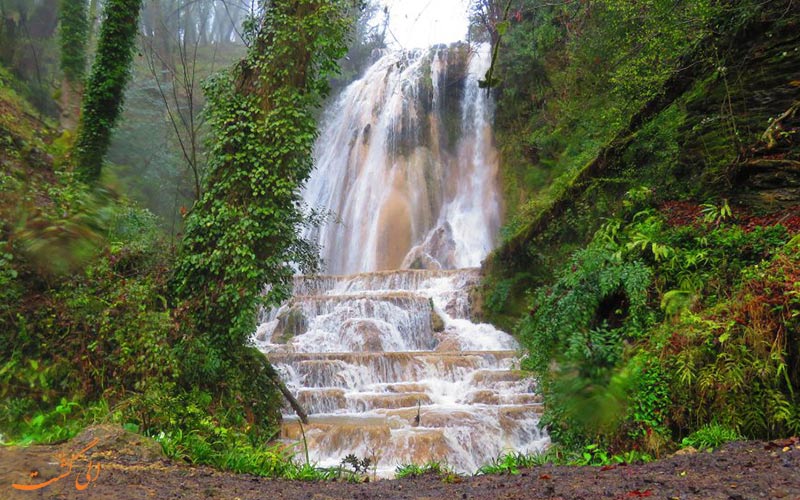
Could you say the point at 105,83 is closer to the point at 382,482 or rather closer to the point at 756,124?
the point at 382,482

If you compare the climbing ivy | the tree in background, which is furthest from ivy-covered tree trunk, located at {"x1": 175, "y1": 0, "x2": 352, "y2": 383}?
the tree in background

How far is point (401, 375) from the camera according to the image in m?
9.22

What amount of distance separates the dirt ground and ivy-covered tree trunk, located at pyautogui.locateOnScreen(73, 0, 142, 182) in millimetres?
7548

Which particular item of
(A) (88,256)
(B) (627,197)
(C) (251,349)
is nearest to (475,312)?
(B) (627,197)

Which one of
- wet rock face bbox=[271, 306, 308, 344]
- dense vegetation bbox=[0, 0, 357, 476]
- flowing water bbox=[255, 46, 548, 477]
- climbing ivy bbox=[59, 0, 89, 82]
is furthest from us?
climbing ivy bbox=[59, 0, 89, 82]

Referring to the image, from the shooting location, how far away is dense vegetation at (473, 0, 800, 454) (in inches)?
A: 167

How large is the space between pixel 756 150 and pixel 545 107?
13.3 metres

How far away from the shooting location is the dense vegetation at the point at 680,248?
13.9 feet

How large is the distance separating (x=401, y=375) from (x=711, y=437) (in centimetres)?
570

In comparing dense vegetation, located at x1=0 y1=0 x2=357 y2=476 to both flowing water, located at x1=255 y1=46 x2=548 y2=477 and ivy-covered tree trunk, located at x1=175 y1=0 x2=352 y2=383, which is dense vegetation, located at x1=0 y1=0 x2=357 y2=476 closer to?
ivy-covered tree trunk, located at x1=175 y1=0 x2=352 y2=383

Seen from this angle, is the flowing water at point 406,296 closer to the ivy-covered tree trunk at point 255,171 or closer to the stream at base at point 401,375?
the stream at base at point 401,375

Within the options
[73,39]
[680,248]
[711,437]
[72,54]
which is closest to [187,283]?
[711,437]

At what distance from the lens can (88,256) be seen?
5.84 meters

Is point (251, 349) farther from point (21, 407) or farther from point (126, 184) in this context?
point (126, 184)
